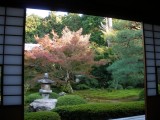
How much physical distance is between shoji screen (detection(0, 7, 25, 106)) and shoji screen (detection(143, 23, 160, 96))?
2.65m

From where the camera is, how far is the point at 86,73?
1188cm

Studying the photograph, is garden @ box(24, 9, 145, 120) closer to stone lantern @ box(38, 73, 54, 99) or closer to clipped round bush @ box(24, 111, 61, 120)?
stone lantern @ box(38, 73, 54, 99)

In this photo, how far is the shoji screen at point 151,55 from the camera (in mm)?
5133

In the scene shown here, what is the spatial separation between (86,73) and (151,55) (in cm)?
679

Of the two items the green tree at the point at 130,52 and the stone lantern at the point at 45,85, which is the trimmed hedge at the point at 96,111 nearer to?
the stone lantern at the point at 45,85

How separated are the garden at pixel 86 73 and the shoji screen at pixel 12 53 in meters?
4.02

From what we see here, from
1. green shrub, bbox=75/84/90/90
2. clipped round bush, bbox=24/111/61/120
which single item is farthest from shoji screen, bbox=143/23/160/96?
green shrub, bbox=75/84/90/90

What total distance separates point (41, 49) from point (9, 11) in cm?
707

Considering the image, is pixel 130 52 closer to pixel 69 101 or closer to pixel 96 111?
pixel 69 101

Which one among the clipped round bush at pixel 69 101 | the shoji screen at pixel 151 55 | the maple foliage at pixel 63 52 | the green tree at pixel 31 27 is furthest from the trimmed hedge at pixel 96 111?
the green tree at pixel 31 27

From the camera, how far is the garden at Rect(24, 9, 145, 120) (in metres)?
8.08

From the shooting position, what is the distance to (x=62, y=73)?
38.6 ft

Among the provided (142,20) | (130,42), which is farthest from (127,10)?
(130,42)

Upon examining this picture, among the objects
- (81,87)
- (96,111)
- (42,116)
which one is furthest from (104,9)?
(81,87)
